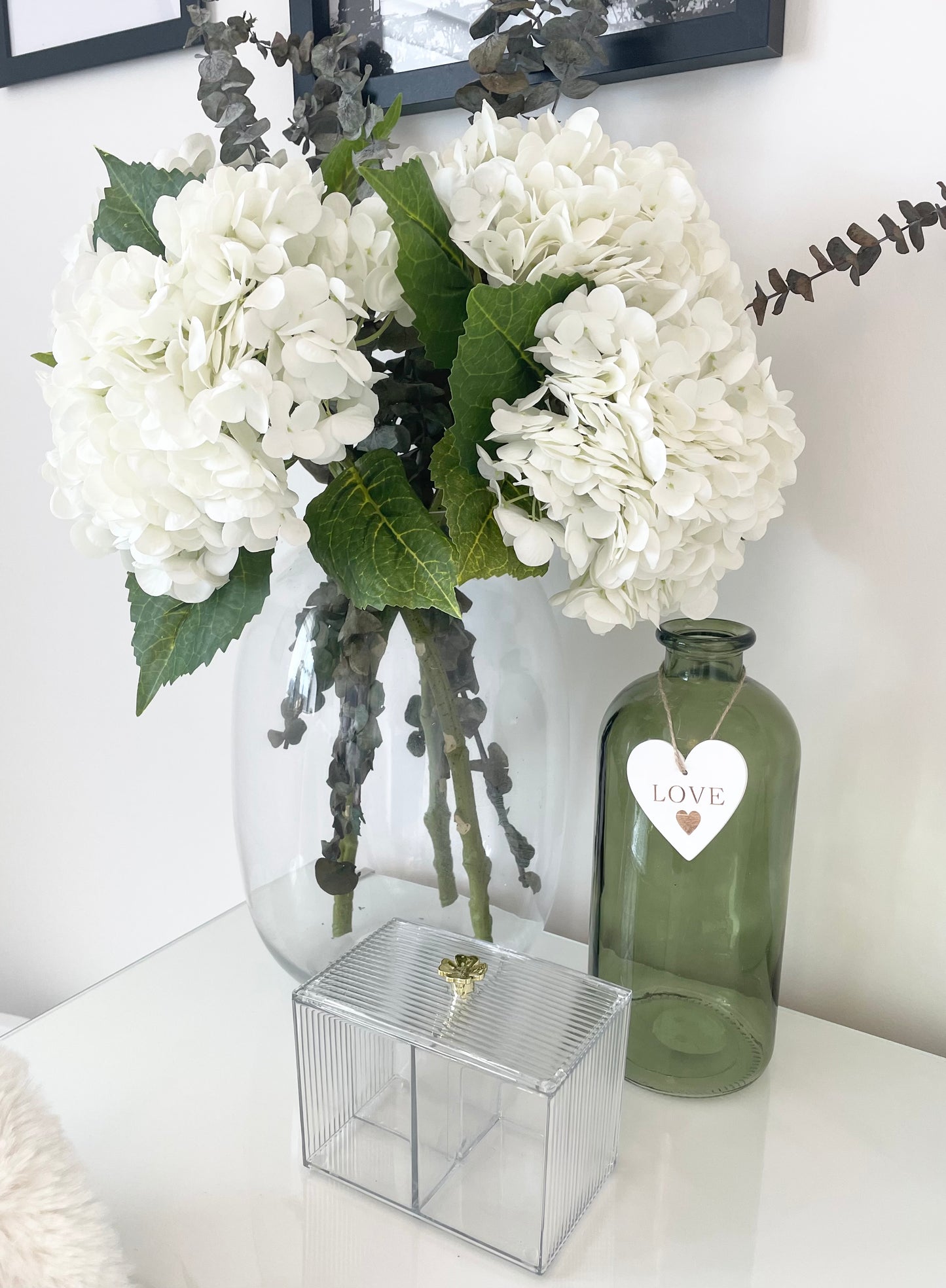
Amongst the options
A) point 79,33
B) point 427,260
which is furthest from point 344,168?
point 79,33

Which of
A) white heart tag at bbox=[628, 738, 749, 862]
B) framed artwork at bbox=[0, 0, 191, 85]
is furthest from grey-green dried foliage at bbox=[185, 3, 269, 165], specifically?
white heart tag at bbox=[628, 738, 749, 862]

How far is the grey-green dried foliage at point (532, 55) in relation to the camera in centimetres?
63

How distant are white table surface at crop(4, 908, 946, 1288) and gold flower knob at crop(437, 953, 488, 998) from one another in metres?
0.12

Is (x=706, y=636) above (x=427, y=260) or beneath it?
beneath

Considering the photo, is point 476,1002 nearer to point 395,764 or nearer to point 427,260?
point 395,764

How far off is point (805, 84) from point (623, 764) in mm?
442

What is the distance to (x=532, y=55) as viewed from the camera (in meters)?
0.65

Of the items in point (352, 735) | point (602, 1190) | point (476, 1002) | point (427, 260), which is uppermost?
point (427, 260)

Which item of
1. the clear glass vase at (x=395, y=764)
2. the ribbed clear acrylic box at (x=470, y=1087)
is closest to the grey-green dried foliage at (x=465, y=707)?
the clear glass vase at (x=395, y=764)

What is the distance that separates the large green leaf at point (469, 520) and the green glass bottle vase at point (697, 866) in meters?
0.15

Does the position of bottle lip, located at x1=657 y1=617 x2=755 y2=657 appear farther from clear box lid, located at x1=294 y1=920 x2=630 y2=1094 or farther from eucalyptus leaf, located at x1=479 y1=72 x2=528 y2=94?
eucalyptus leaf, located at x1=479 y1=72 x2=528 y2=94

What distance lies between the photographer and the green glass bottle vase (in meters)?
0.63

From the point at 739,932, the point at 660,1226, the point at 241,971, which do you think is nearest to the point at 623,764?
the point at 739,932

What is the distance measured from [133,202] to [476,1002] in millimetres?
486
